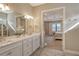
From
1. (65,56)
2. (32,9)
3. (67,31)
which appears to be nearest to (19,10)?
(32,9)

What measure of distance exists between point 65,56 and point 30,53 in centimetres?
63

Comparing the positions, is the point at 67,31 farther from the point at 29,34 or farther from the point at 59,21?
the point at 29,34

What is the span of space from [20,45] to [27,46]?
17 cm

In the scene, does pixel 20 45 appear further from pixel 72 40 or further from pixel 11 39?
pixel 72 40

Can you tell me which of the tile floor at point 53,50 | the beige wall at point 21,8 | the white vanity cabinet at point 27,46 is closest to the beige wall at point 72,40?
the tile floor at point 53,50

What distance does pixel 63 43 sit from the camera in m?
1.68

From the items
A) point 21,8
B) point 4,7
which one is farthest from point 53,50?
point 4,7

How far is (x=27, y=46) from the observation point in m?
1.72

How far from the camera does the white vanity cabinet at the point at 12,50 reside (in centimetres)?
140

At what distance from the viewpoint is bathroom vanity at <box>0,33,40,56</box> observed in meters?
1.42

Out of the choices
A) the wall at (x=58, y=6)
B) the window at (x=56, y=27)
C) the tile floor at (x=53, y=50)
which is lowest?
the tile floor at (x=53, y=50)

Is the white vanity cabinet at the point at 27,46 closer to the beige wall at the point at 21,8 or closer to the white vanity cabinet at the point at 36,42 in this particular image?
the white vanity cabinet at the point at 36,42

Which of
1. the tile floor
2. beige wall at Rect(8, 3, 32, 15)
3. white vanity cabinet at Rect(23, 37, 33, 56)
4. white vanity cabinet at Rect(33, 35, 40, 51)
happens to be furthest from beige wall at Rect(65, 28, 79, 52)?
beige wall at Rect(8, 3, 32, 15)

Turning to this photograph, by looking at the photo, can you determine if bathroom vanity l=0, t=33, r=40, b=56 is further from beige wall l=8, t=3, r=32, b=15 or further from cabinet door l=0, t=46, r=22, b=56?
beige wall l=8, t=3, r=32, b=15
